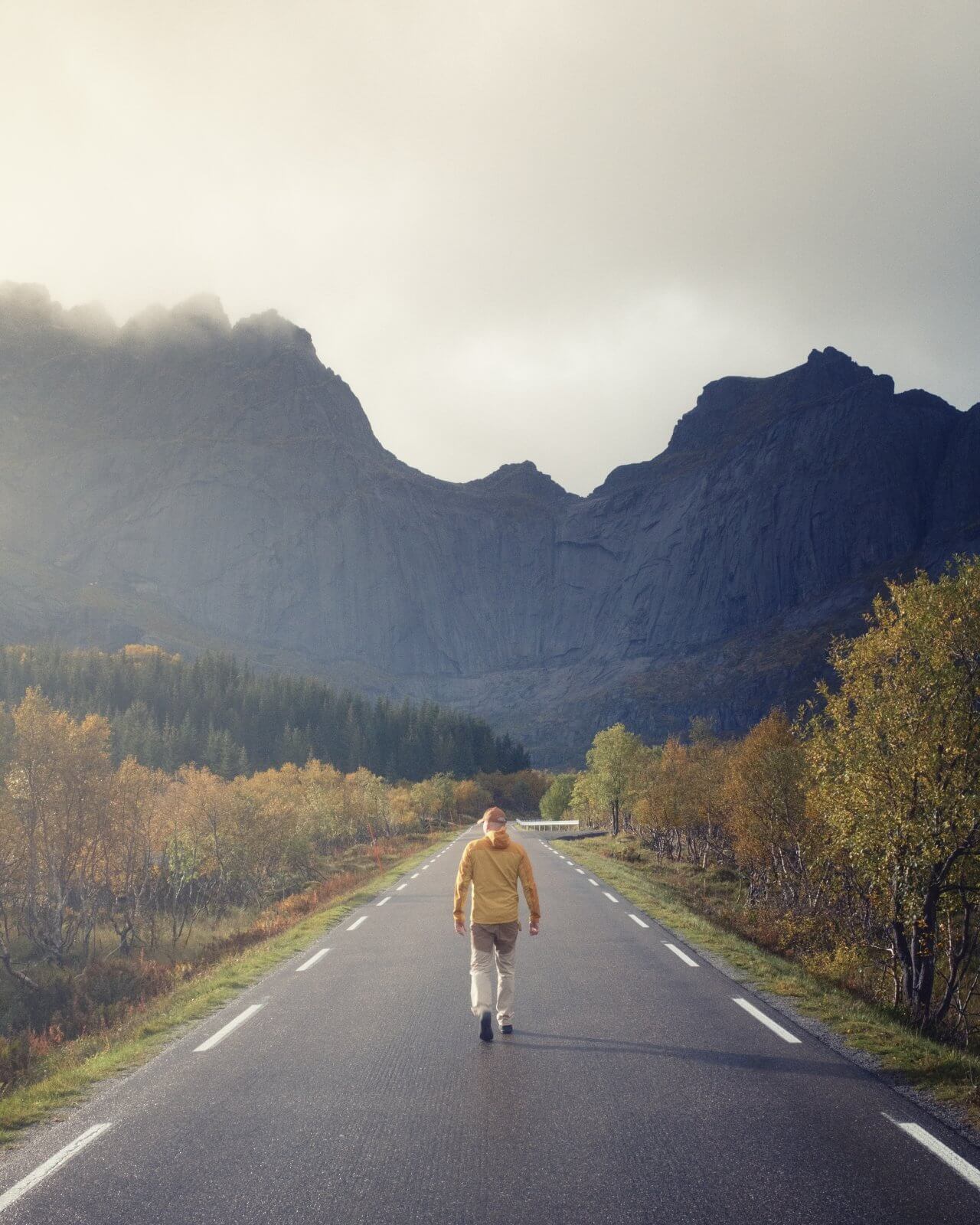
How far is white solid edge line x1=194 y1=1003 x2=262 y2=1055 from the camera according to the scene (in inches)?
331

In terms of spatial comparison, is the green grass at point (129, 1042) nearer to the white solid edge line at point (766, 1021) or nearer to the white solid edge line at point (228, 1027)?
the white solid edge line at point (228, 1027)

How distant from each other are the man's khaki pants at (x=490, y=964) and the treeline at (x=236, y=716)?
11982cm

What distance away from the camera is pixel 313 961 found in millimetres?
13305

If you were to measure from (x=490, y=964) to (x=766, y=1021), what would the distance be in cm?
310

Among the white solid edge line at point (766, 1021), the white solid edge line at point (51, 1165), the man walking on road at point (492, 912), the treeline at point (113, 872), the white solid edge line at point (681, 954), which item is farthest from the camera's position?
the treeline at point (113, 872)

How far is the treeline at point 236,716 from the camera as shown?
429 ft

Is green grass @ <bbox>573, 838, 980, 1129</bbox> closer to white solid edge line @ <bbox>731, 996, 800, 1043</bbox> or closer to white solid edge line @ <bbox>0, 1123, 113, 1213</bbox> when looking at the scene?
white solid edge line @ <bbox>731, 996, 800, 1043</bbox>

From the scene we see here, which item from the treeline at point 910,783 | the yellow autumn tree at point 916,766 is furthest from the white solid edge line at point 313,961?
the yellow autumn tree at point 916,766

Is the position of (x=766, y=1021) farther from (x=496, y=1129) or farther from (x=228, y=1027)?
(x=228, y=1027)

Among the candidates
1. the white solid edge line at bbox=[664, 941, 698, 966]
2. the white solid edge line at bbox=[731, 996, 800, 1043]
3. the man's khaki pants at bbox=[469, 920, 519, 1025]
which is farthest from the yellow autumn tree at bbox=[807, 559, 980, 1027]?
the man's khaki pants at bbox=[469, 920, 519, 1025]

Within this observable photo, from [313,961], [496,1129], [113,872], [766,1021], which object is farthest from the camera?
[113,872]

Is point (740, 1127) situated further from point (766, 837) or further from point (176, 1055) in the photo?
point (766, 837)

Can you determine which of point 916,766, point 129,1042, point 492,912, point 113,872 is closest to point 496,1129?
point 492,912

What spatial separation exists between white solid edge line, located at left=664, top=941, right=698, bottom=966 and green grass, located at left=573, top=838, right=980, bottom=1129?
1.65 ft
